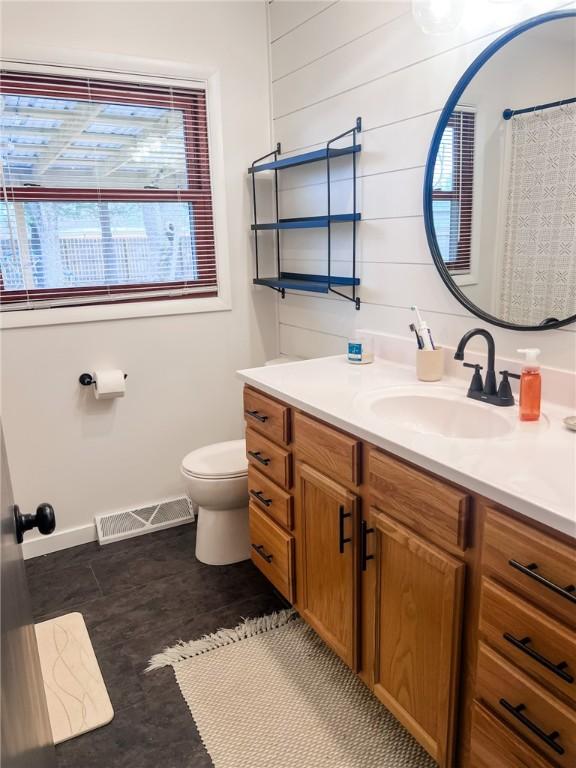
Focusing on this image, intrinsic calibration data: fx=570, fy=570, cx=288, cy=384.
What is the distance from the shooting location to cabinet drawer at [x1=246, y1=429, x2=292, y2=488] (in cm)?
186

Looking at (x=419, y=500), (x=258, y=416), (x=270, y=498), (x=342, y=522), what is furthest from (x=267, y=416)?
(x=419, y=500)

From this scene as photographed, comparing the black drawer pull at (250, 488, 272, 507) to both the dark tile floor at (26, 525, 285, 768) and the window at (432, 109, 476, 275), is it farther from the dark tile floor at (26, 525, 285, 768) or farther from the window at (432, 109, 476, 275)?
the window at (432, 109, 476, 275)

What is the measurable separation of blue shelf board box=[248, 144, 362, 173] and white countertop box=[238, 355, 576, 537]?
2.91 feet

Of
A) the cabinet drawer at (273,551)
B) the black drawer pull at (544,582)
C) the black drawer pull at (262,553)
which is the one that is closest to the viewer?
the black drawer pull at (544,582)

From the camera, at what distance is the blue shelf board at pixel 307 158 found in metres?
2.20

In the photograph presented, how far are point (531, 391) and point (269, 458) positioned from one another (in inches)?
35.0

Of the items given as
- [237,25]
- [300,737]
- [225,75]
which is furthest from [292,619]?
[237,25]

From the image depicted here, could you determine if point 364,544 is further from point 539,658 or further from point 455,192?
point 455,192

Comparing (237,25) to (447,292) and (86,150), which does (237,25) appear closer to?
(86,150)

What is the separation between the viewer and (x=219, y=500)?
2338 mm

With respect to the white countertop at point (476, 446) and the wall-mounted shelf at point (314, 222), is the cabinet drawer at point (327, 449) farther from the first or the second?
the wall-mounted shelf at point (314, 222)

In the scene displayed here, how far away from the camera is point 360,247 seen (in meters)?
2.26

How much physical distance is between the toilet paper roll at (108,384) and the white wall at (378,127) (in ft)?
2.93

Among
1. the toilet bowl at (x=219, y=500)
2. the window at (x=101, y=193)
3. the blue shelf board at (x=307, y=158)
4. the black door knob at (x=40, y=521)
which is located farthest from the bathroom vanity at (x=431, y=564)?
the window at (x=101, y=193)
